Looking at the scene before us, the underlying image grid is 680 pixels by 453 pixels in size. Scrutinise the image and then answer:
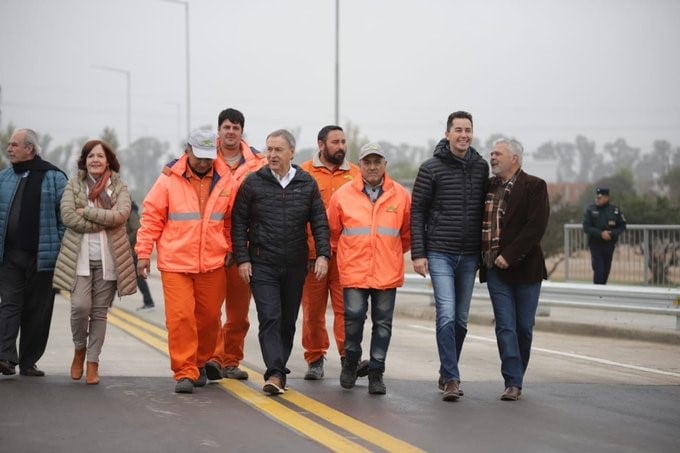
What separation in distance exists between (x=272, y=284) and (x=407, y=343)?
5.04 meters

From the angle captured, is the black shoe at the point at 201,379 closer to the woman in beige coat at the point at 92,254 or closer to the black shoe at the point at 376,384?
the woman in beige coat at the point at 92,254

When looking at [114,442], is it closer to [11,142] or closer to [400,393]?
[400,393]

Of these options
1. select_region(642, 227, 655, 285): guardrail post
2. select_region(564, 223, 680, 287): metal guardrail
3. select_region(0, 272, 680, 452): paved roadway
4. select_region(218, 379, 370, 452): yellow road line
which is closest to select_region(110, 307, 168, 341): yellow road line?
select_region(0, 272, 680, 452): paved roadway

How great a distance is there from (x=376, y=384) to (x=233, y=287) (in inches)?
65.7

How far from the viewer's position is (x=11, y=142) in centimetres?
1083

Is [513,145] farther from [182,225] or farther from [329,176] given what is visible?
[182,225]

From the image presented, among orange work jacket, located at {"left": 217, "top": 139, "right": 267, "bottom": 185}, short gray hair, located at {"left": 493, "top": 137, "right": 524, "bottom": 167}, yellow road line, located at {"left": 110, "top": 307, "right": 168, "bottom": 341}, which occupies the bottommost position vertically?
yellow road line, located at {"left": 110, "top": 307, "right": 168, "bottom": 341}

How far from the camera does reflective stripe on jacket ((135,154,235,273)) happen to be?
391 inches

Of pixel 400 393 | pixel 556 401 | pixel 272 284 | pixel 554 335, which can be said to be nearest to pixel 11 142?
pixel 272 284

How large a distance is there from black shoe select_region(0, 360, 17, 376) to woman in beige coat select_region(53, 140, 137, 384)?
0.56 metres

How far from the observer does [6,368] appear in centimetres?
1055

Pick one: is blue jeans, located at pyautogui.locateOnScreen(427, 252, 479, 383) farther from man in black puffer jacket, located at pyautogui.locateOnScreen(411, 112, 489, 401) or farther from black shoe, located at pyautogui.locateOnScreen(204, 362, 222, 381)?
black shoe, located at pyautogui.locateOnScreen(204, 362, 222, 381)

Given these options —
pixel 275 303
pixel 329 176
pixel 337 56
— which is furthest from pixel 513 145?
pixel 337 56

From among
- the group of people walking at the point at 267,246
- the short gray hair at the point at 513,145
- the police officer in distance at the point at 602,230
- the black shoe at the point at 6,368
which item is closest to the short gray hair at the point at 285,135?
the group of people walking at the point at 267,246
